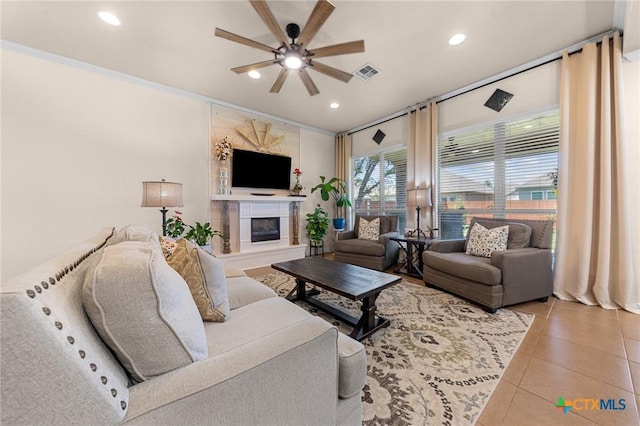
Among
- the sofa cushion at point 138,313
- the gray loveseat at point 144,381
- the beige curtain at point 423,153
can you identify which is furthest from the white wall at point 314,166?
the sofa cushion at point 138,313

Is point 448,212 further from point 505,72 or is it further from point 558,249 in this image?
point 505,72

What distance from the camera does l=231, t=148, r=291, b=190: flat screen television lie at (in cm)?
418

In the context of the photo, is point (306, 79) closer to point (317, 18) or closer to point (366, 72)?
point (317, 18)

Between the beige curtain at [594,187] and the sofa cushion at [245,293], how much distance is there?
3164 millimetres

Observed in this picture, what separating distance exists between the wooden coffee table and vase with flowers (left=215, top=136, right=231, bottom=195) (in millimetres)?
2201

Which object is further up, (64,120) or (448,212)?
(64,120)

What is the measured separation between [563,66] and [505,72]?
0.58 metres

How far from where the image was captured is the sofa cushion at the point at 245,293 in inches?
60.5

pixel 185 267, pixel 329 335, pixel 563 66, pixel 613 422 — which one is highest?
pixel 563 66

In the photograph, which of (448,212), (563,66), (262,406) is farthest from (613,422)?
(563,66)

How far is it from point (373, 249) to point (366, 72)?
2.48m

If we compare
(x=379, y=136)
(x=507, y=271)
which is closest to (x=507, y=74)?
(x=379, y=136)

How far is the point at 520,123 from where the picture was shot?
A: 3.10m

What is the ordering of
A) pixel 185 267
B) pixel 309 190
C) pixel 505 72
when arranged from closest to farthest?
1. pixel 185 267
2. pixel 505 72
3. pixel 309 190
